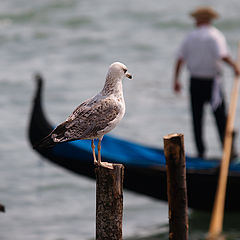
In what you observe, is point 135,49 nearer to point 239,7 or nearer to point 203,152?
point 239,7

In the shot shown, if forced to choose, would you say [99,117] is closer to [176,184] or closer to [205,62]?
[176,184]

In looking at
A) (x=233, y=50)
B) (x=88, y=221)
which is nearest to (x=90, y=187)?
(x=88, y=221)

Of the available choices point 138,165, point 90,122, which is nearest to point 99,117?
point 90,122

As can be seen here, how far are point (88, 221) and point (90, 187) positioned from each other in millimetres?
1207

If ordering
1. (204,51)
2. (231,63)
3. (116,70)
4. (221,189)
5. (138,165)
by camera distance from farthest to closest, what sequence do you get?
→ 1. (204,51)
2. (231,63)
3. (138,165)
4. (221,189)
5. (116,70)

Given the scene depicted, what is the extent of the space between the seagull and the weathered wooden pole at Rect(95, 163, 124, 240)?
0.26 meters

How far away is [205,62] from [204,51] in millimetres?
123

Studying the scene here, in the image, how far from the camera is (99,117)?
462 cm

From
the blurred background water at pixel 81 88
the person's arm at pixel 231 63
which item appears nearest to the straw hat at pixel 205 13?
the person's arm at pixel 231 63

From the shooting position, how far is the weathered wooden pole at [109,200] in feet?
15.8

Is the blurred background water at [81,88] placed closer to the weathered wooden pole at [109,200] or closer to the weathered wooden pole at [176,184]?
the weathered wooden pole at [176,184]

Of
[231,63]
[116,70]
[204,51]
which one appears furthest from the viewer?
[204,51]

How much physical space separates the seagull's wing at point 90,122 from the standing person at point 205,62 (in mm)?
3960

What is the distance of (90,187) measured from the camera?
Result: 33.7ft
